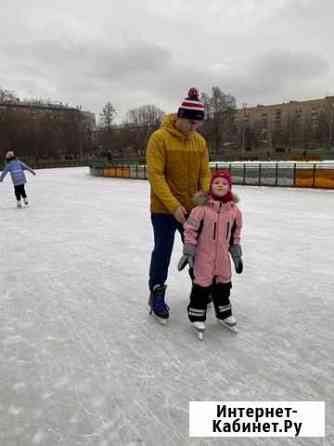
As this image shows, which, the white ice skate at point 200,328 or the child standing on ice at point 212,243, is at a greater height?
the child standing on ice at point 212,243

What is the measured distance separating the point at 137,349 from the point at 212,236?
930mm

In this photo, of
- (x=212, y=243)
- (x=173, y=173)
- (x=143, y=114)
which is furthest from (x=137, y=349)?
(x=143, y=114)

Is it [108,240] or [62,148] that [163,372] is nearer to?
[108,240]

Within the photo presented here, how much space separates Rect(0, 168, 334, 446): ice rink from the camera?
1638mm

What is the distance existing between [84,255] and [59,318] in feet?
6.07

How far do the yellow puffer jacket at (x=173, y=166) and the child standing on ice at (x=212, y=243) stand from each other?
0.69 feet

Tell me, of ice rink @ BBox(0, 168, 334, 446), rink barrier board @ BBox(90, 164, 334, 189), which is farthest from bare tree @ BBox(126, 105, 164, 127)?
ice rink @ BBox(0, 168, 334, 446)

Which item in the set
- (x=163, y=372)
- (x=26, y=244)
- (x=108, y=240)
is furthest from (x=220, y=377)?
(x=26, y=244)

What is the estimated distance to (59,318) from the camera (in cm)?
269

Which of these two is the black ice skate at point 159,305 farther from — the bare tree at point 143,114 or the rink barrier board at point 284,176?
the bare tree at point 143,114

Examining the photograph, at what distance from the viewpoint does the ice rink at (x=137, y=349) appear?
164 cm

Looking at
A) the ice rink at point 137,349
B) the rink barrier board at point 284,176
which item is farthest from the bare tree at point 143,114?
the ice rink at point 137,349

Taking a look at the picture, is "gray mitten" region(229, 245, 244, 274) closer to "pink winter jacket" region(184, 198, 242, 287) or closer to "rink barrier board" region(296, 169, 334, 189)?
"pink winter jacket" region(184, 198, 242, 287)

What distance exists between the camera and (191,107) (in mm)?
2250
